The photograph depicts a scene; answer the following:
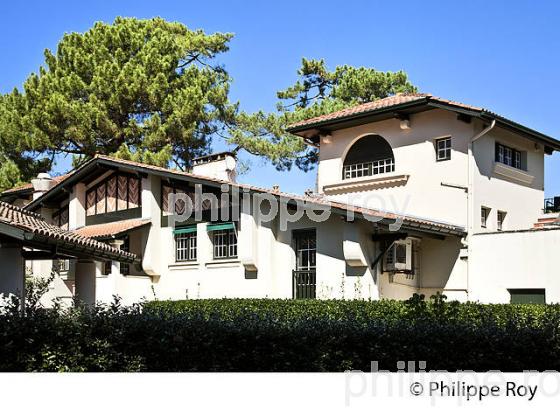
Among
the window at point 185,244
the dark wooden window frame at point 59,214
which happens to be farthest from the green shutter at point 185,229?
the dark wooden window frame at point 59,214

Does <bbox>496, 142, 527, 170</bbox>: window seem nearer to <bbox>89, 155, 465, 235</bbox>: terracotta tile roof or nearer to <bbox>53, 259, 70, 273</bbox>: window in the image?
<bbox>89, 155, 465, 235</bbox>: terracotta tile roof

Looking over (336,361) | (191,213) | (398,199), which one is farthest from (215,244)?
(336,361)

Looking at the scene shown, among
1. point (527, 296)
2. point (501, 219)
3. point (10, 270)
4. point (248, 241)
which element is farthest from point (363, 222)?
point (10, 270)

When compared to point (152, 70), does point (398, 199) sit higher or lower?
lower

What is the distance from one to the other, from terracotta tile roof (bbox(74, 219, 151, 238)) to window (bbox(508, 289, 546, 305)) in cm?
1220

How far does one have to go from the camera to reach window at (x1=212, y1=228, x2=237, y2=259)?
76.2 ft

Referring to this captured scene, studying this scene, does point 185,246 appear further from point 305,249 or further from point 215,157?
point 305,249

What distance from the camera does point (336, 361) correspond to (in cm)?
953

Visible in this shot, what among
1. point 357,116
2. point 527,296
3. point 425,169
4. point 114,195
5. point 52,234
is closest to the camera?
point 52,234

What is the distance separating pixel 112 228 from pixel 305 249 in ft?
26.1

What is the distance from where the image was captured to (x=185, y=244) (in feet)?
81.8

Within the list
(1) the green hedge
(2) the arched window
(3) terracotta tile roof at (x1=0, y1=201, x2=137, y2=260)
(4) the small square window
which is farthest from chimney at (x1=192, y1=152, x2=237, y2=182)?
(1) the green hedge
